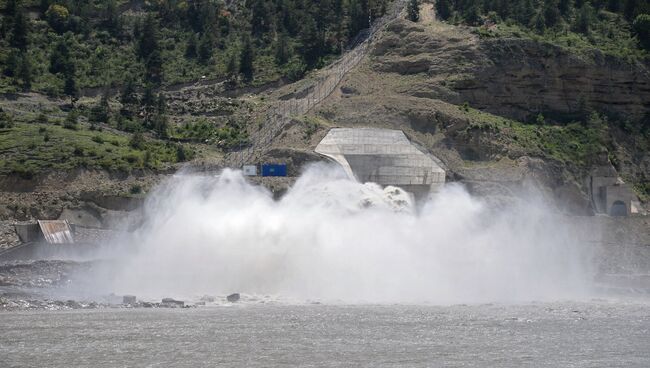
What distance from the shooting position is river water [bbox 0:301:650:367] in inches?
2238

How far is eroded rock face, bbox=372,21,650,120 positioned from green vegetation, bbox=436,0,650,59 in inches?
71.5

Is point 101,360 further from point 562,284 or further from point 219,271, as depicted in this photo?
point 562,284

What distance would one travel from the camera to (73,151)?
102 m

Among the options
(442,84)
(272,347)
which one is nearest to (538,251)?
(442,84)

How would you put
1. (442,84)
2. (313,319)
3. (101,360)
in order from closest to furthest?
(101,360), (313,319), (442,84)

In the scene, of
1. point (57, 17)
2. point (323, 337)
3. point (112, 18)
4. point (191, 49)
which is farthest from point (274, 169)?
point (57, 17)

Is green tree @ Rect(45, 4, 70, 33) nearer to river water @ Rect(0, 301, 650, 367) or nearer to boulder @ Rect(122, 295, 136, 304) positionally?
boulder @ Rect(122, 295, 136, 304)

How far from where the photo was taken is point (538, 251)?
95625mm

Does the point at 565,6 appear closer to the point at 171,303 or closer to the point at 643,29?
the point at 643,29

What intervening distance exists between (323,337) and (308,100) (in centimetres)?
5125

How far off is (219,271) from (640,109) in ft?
159

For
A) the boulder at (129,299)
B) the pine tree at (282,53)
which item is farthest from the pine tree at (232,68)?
the boulder at (129,299)

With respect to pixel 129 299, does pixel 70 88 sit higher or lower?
higher

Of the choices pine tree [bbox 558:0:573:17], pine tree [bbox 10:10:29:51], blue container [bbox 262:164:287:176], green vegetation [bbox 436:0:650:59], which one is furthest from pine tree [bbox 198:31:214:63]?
pine tree [bbox 558:0:573:17]
